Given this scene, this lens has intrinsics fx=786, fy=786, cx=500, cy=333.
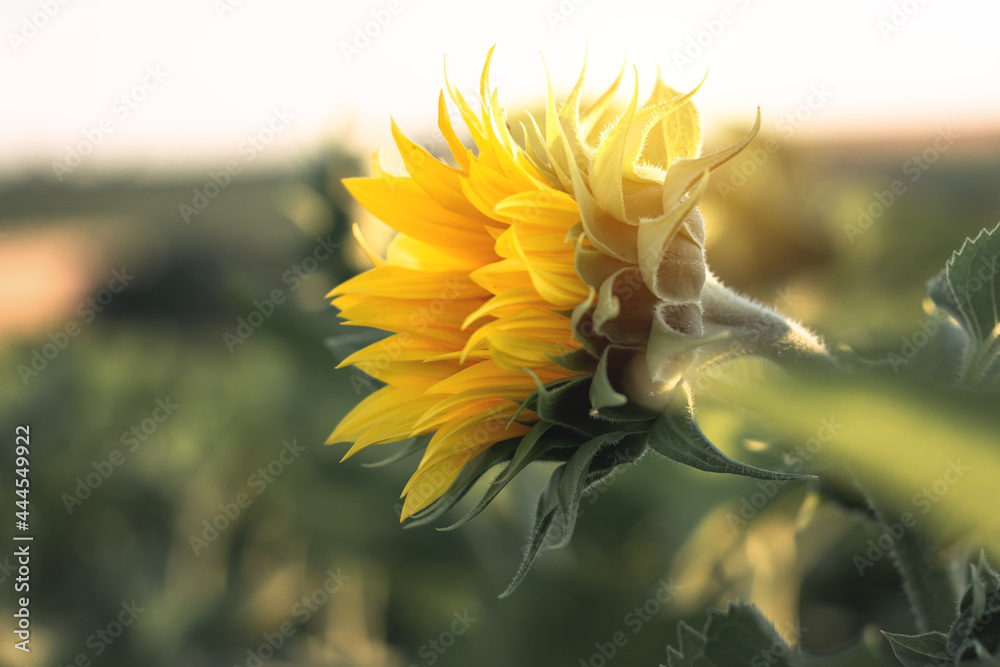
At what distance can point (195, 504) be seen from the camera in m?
3.85

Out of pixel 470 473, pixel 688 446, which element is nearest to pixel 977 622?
pixel 688 446

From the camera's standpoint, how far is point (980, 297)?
1228mm

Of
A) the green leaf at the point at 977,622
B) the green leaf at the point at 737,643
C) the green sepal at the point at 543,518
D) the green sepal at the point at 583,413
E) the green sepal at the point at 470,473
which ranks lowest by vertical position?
the green leaf at the point at 737,643

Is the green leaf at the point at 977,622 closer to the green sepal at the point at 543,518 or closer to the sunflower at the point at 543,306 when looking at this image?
the sunflower at the point at 543,306

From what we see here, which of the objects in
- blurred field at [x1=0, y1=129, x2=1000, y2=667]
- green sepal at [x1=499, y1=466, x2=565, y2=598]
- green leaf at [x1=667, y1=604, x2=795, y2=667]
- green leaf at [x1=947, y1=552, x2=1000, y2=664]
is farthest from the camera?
blurred field at [x1=0, y1=129, x2=1000, y2=667]

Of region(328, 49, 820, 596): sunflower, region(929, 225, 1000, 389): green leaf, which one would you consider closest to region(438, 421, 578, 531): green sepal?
region(328, 49, 820, 596): sunflower

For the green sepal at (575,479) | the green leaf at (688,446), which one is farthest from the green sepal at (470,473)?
the green leaf at (688,446)

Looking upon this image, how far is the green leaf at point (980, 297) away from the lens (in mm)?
1201

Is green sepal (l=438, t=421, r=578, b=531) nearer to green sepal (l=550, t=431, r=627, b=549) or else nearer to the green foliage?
green sepal (l=550, t=431, r=627, b=549)

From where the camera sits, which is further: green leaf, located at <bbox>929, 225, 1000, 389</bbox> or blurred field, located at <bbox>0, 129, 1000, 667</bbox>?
blurred field, located at <bbox>0, 129, 1000, 667</bbox>

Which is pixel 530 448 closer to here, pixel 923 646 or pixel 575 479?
pixel 575 479

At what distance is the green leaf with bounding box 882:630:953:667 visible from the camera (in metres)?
1.03

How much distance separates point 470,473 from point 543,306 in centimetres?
27

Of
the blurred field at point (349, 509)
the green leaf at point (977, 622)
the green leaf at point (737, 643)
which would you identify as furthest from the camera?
the blurred field at point (349, 509)
